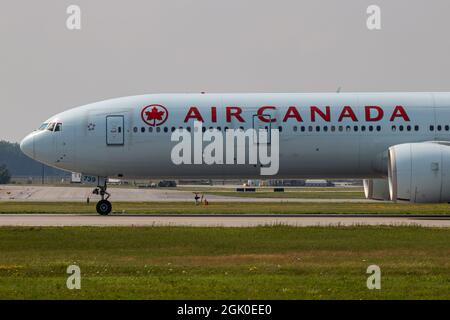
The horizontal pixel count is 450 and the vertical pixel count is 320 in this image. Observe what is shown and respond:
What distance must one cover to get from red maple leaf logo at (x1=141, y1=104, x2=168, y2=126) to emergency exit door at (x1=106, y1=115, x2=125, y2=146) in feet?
3.76

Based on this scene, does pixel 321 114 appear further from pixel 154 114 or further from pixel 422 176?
pixel 154 114

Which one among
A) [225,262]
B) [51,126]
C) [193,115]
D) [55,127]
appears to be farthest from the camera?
[51,126]

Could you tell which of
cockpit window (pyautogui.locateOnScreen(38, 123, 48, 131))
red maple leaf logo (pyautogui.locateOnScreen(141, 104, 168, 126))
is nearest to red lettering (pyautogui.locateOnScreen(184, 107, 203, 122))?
red maple leaf logo (pyautogui.locateOnScreen(141, 104, 168, 126))

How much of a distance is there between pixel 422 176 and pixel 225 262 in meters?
17.8

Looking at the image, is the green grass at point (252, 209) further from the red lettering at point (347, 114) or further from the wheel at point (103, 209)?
the red lettering at point (347, 114)

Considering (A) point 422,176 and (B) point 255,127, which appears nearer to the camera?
(A) point 422,176

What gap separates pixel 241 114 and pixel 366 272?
2154 cm

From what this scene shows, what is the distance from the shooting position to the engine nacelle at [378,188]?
44.1 m

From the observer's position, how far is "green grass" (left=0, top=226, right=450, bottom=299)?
56.5 feet

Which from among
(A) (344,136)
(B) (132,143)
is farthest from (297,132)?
(B) (132,143)

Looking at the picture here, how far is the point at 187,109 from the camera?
41312 mm

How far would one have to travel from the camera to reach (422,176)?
3800 centimetres

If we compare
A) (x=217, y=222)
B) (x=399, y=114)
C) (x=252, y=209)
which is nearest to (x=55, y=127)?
(x=217, y=222)
